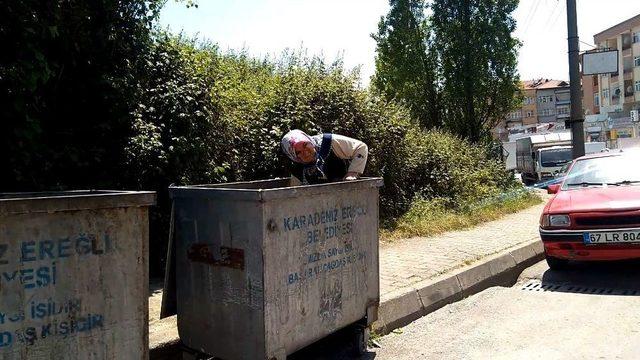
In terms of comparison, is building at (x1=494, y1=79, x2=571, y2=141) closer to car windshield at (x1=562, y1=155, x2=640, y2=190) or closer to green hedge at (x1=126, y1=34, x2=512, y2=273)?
green hedge at (x1=126, y1=34, x2=512, y2=273)

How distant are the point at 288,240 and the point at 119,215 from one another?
1.13 meters

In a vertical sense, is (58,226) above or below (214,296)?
above

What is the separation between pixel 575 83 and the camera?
11.8 meters

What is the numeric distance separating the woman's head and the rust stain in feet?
4.11

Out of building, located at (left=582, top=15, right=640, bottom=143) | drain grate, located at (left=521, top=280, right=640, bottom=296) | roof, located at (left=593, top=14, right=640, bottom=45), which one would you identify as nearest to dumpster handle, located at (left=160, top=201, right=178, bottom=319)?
drain grate, located at (left=521, top=280, right=640, bottom=296)

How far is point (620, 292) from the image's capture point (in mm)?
5930

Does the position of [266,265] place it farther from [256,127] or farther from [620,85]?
[620,85]

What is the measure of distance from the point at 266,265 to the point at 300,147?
55.5 inches

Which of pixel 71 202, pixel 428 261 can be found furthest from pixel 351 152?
pixel 428 261

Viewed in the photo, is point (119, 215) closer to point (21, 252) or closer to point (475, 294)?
point (21, 252)

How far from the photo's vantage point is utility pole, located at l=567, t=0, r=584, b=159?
1152 centimetres

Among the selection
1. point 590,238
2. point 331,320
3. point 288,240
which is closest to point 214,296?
point 288,240

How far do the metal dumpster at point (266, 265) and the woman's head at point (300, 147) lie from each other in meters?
0.58

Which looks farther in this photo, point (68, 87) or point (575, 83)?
point (575, 83)
